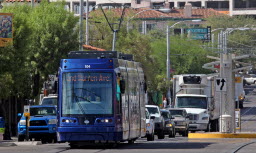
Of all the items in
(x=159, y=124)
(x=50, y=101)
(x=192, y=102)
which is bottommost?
(x=159, y=124)

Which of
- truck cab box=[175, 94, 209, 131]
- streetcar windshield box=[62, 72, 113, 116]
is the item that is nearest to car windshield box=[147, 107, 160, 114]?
truck cab box=[175, 94, 209, 131]

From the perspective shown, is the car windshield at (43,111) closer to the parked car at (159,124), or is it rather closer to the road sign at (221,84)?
the parked car at (159,124)

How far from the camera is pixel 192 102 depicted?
1868 inches

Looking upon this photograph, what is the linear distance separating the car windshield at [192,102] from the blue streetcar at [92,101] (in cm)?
2070

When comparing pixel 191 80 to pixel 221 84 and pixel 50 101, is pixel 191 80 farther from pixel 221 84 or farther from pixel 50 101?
pixel 50 101

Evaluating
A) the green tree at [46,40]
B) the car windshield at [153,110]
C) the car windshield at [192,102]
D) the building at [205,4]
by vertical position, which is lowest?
the car windshield at [153,110]

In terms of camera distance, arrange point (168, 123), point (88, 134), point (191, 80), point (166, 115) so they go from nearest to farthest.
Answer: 1. point (88, 134)
2. point (168, 123)
3. point (166, 115)
4. point (191, 80)

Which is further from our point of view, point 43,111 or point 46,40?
point 46,40

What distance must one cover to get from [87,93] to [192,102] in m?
22.2

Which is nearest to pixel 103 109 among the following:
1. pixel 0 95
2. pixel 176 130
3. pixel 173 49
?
pixel 0 95

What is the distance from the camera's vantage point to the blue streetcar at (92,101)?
83.6ft

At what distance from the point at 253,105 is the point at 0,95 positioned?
55864mm

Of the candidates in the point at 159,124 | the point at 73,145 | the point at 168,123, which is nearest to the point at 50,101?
the point at 159,124

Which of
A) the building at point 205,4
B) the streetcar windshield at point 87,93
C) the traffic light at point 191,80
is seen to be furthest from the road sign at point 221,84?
the building at point 205,4
